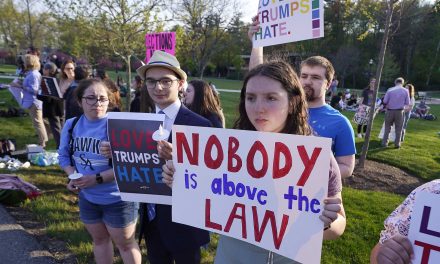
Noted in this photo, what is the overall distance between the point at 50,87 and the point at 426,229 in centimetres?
726

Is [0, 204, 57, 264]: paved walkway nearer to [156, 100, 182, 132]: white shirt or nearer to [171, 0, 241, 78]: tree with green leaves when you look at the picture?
[156, 100, 182, 132]: white shirt

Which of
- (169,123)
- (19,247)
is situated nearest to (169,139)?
(169,123)

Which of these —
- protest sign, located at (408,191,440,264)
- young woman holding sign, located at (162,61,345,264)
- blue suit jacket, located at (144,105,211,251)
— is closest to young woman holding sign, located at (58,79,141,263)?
blue suit jacket, located at (144,105,211,251)

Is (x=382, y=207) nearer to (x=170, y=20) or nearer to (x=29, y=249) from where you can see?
(x=29, y=249)

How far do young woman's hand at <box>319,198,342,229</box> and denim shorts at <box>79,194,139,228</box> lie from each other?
1.81 m

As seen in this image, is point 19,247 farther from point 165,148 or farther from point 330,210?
point 330,210

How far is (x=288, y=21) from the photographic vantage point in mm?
3238

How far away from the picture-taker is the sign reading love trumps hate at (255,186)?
4.98 ft

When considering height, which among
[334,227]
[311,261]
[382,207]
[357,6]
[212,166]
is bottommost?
[382,207]

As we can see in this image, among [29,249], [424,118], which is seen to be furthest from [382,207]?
[424,118]

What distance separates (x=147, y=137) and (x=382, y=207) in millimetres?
4303

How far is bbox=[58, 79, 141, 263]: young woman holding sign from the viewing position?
9.05 ft

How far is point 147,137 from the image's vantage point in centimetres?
226

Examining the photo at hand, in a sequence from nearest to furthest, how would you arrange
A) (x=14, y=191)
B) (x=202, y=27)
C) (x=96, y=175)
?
1. (x=96, y=175)
2. (x=14, y=191)
3. (x=202, y=27)
